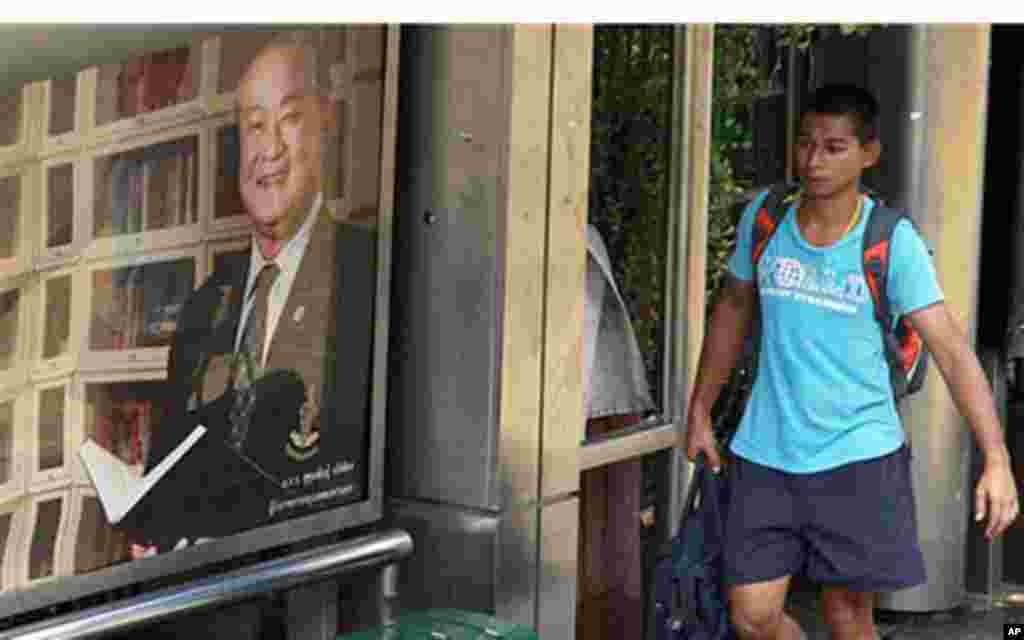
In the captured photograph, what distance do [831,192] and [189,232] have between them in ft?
6.01

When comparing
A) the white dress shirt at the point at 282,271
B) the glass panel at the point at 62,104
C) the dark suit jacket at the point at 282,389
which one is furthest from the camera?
the white dress shirt at the point at 282,271

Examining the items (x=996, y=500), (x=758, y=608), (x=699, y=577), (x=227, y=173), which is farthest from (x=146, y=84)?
(x=996, y=500)

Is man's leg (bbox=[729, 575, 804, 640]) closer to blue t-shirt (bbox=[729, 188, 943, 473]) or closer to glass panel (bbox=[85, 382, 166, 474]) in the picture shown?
blue t-shirt (bbox=[729, 188, 943, 473])

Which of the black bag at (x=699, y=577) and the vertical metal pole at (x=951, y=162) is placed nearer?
the black bag at (x=699, y=577)

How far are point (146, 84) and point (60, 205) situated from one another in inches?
14.4

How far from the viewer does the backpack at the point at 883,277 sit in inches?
194

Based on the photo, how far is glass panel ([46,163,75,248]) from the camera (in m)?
3.93

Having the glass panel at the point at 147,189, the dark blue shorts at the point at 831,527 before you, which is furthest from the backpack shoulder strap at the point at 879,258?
the glass panel at the point at 147,189

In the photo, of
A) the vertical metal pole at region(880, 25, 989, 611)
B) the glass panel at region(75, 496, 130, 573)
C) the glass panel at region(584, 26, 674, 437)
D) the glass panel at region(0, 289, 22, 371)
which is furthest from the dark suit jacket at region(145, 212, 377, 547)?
the vertical metal pole at region(880, 25, 989, 611)

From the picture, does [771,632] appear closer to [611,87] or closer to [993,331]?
[611,87]

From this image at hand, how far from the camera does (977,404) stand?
4895 mm

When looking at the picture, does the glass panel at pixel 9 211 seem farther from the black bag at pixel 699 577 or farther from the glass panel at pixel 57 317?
the black bag at pixel 699 577

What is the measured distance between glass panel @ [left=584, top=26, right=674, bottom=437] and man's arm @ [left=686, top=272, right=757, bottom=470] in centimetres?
50
